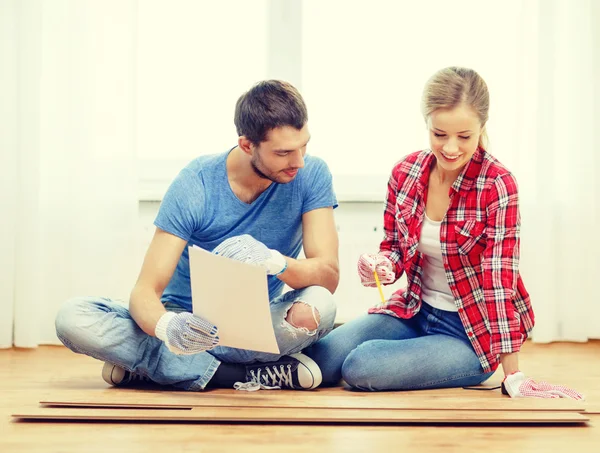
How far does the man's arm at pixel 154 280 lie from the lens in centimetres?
196

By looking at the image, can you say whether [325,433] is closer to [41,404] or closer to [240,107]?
[41,404]

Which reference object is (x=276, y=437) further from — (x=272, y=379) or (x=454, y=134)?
(x=454, y=134)

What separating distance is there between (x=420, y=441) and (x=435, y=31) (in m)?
2.14

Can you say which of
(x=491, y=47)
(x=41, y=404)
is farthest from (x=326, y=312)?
(x=491, y=47)

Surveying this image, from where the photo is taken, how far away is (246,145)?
2.07 meters

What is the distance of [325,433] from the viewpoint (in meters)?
1.65

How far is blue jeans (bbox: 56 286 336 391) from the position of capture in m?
1.99

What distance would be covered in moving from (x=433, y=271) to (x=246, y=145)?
0.62 meters

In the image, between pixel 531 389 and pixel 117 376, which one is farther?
pixel 117 376

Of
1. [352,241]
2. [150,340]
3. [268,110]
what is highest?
[268,110]

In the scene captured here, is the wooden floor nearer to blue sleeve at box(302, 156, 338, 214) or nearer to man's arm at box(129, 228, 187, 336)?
man's arm at box(129, 228, 187, 336)

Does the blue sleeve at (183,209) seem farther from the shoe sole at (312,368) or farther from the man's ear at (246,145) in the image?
the shoe sole at (312,368)

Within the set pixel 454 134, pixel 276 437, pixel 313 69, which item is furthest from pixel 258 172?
pixel 313 69

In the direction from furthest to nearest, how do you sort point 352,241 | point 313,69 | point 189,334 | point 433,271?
point 313,69
point 352,241
point 433,271
point 189,334
